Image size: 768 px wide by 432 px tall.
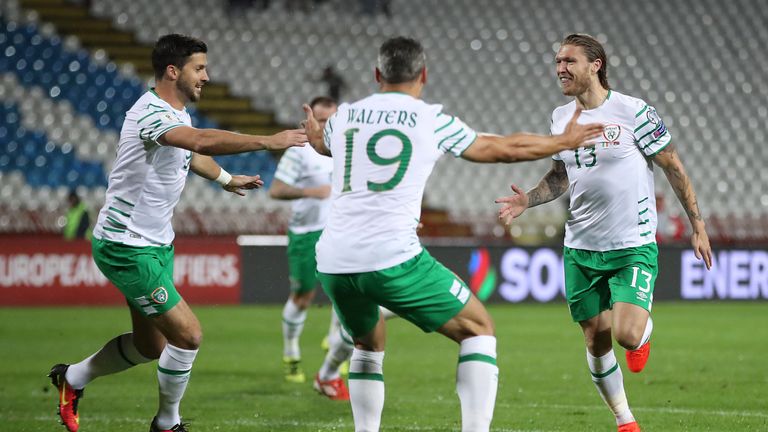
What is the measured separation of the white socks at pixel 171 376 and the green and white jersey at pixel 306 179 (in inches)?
134

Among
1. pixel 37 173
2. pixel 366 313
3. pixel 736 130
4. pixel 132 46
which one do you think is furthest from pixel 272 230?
pixel 366 313

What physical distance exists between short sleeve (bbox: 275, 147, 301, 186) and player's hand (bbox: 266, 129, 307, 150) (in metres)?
3.94

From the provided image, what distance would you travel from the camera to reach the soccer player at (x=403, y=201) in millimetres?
4664

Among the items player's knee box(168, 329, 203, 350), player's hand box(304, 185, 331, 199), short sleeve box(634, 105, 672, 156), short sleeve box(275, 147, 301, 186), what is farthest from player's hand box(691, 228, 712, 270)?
short sleeve box(275, 147, 301, 186)

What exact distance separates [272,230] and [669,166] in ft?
41.1

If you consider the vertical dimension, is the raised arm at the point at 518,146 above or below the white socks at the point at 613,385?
above

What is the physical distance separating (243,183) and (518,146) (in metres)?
2.07

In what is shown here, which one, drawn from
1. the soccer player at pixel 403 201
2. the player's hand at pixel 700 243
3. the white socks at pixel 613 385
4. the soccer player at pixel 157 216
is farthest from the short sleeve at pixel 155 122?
the player's hand at pixel 700 243

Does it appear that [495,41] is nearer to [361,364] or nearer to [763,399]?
[763,399]

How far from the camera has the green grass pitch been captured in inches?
270

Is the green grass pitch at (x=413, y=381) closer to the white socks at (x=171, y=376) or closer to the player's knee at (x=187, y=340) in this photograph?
the white socks at (x=171, y=376)

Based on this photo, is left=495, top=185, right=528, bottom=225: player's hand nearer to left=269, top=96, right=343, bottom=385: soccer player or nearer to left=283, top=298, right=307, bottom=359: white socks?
left=269, top=96, right=343, bottom=385: soccer player

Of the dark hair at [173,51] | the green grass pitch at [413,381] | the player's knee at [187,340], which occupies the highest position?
the dark hair at [173,51]

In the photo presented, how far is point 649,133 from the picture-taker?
6.08m
